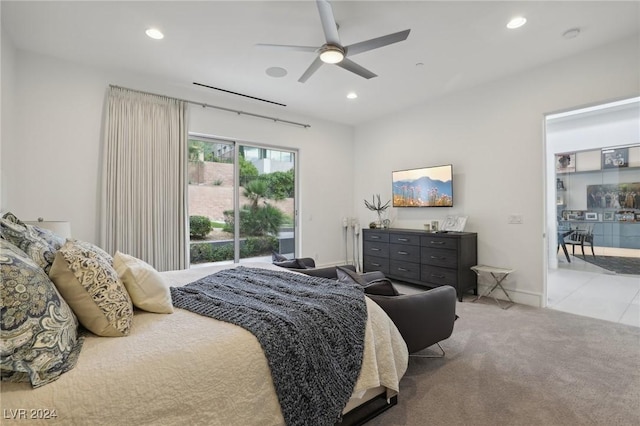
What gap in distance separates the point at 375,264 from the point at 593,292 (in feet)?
10.2

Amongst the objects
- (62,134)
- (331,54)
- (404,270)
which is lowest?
(404,270)

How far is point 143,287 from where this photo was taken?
5.21ft

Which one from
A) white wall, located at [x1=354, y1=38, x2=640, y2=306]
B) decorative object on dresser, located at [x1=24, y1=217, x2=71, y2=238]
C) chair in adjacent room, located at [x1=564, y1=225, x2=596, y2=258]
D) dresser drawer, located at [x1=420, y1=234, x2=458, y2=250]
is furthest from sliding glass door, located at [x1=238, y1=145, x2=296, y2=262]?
chair in adjacent room, located at [x1=564, y1=225, x2=596, y2=258]

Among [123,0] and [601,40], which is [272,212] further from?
[601,40]

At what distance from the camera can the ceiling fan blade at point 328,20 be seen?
7.04 feet

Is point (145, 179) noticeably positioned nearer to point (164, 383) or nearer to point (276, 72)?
point (276, 72)

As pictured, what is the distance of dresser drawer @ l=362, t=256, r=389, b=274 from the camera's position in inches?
198

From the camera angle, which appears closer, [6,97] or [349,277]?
[349,277]

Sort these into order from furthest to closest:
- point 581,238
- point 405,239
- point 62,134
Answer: point 581,238 → point 405,239 → point 62,134

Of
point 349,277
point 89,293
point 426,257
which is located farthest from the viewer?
point 426,257

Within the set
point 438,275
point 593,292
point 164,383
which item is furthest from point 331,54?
point 593,292

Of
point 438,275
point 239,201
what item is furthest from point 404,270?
point 239,201

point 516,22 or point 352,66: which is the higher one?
point 516,22

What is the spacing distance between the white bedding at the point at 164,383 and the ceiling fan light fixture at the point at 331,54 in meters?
2.36
